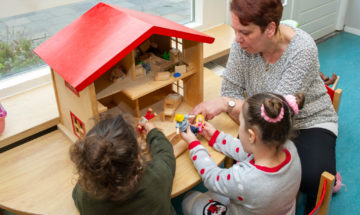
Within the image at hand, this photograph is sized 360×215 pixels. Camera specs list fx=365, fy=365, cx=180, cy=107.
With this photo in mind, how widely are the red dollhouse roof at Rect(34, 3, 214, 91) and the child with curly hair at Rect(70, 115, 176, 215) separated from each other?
250 millimetres

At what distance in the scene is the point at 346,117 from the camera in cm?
249

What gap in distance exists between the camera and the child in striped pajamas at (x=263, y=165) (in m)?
Answer: 1.12

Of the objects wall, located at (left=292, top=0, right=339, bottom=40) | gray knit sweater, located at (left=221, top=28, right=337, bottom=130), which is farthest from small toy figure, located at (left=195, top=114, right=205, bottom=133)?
wall, located at (left=292, top=0, right=339, bottom=40)

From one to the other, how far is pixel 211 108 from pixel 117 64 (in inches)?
16.7

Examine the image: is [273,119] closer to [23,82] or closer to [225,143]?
[225,143]

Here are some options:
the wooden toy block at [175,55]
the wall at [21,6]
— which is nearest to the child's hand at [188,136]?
the wooden toy block at [175,55]

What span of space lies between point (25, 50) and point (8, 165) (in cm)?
84

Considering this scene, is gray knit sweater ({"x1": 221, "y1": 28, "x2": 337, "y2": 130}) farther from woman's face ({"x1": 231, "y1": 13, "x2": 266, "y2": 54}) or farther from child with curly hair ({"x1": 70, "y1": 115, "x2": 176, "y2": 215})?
child with curly hair ({"x1": 70, "y1": 115, "x2": 176, "y2": 215})

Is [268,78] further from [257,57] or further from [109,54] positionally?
[109,54]

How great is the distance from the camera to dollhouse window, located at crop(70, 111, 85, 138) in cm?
142

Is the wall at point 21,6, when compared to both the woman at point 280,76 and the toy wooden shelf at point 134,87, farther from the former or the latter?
the woman at point 280,76

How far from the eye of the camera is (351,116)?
250cm

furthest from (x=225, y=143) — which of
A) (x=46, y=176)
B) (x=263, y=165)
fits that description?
(x=46, y=176)

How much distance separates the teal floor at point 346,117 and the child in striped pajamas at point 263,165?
663 millimetres
